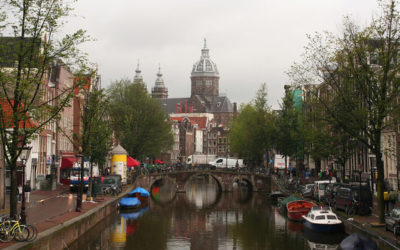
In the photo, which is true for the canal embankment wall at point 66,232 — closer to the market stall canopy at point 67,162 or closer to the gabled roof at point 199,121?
the market stall canopy at point 67,162

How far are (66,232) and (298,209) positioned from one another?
2128cm

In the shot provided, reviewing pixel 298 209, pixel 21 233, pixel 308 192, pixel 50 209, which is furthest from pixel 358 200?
pixel 21 233

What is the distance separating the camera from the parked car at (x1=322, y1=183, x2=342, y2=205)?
41.1 meters

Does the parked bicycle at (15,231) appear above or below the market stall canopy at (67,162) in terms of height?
below

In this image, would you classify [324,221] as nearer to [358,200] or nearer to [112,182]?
[358,200]

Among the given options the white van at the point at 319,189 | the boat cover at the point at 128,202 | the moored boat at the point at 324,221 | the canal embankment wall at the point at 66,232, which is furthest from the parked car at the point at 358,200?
the boat cover at the point at 128,202

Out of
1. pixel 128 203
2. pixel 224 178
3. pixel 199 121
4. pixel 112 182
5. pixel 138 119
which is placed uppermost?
pixel 199 121

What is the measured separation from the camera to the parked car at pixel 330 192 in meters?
41.1

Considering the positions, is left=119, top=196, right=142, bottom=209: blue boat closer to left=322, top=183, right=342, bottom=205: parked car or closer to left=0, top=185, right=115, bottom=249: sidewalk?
left=0, top=185, right=115, bottom=249: sidewalk

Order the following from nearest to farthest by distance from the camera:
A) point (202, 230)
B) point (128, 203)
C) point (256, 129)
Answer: point (202, 230) < point (128, 203) < point (256, 129)

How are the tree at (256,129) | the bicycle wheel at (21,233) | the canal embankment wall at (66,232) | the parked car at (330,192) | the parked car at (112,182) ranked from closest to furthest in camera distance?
1. the bicycle wheel at (21,233)
2. the canal embankment wall at (66,232)
3. the parked car at (330,192)
4. the parked car at (112,182)
5. the tree at (256,129)

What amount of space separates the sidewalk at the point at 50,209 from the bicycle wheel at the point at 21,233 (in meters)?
0.27

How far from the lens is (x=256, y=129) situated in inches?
3073

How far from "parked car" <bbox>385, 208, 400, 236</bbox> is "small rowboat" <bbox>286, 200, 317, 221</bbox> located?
14.3m
